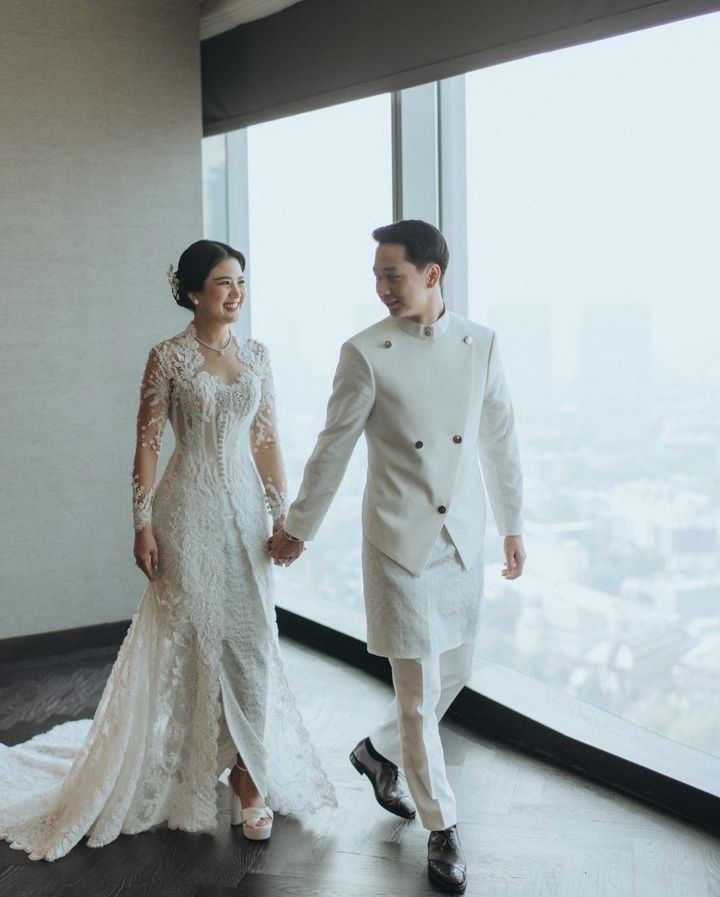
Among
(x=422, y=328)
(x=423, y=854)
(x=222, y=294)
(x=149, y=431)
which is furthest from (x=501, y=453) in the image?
(x=423, y=854)

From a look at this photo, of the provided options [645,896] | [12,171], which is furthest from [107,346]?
[645,896]

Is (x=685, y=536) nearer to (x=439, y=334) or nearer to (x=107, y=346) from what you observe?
(x=439, y=334)

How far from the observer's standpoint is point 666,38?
142 inches

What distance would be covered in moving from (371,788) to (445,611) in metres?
0.91

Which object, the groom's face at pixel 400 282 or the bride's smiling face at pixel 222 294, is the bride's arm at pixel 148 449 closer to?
the bride's smiling face at pixel 222 294

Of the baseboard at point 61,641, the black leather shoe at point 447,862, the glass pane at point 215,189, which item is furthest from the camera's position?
the glass pane at point 215,189

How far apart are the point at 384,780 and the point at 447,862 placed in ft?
1.52

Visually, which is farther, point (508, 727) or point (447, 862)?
point (508, 727)

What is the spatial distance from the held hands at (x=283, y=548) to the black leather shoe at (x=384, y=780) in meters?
0.61

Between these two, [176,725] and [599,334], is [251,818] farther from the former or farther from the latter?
[599,334]

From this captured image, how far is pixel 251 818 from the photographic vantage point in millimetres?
3488

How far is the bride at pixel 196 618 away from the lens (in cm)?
346

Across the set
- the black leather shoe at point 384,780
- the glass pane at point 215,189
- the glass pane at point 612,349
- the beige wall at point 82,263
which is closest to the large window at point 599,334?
the glass pane at point 612,349

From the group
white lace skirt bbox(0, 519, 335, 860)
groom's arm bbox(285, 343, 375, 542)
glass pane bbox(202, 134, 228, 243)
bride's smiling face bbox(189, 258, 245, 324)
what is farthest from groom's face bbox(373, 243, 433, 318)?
glass pane bbox(202, 134, 228, 243)
